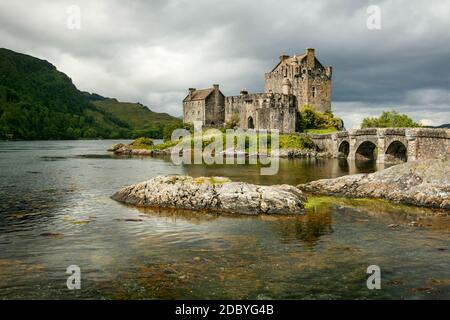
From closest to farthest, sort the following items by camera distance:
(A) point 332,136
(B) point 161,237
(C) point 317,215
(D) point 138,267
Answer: (D) point 138,267
(B) point 161,237
(C) point 317,215
(A) point 332,136

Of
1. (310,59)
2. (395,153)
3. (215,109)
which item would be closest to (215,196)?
(395,153)

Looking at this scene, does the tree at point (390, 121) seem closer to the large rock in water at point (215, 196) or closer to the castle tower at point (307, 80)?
the castle tower at point (307, 80)

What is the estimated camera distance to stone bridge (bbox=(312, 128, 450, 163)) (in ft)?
169

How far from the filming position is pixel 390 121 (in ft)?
331

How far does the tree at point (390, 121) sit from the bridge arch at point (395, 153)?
3558cm

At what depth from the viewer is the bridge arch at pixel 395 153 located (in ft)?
201

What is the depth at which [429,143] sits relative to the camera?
52.1 metres

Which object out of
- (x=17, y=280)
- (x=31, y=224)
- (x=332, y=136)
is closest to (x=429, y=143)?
(x=332, y=136)

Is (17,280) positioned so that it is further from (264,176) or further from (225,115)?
(225,115)

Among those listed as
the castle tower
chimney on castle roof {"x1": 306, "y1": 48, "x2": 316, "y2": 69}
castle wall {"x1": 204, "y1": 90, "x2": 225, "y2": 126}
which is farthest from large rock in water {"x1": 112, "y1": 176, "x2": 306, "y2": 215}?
castle wall {"x1": 204, "y1": 90, "x2": 225, "y2": 126}

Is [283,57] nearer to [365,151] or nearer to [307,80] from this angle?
[307,80]

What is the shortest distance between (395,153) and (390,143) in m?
4.38

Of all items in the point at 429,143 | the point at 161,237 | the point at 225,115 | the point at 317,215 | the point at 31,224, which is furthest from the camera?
the point at 225,115

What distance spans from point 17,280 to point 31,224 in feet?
28.0
